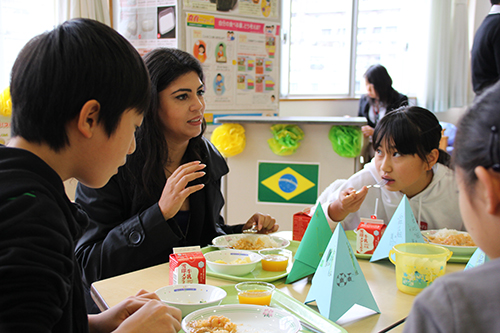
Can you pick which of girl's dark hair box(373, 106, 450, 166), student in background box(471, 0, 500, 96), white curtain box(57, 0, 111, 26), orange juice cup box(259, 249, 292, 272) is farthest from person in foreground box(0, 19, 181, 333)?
white curtain box(57, 0, 111, 26)

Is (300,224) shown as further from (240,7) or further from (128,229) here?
(240,7)

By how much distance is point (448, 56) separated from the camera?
17.9 ft

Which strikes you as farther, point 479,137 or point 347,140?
point 347,140

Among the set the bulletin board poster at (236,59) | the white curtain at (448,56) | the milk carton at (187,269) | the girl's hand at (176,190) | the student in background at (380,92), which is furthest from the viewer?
the white curtain at (448,56)

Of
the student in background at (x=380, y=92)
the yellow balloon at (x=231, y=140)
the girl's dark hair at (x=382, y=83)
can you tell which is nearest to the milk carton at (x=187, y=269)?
the yellow balloon at (x=231, y=140)

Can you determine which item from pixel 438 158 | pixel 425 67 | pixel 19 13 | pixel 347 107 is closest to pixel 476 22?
pixel 425 67

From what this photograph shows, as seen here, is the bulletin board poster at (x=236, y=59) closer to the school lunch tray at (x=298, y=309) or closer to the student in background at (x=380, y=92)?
the student in background at (x=380, y=92)

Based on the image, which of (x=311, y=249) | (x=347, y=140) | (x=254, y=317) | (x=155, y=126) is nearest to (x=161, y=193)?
(x=155, y=126)

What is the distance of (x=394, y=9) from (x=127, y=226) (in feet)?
17.2

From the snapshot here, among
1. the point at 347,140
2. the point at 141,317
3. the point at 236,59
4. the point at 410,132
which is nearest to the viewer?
the point at 141,317

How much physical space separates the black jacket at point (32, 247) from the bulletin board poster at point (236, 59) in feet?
11.4

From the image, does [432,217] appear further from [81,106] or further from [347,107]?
[347,107]

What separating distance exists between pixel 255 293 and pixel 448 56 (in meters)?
5.46

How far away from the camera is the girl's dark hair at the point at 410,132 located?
169 centimetres
